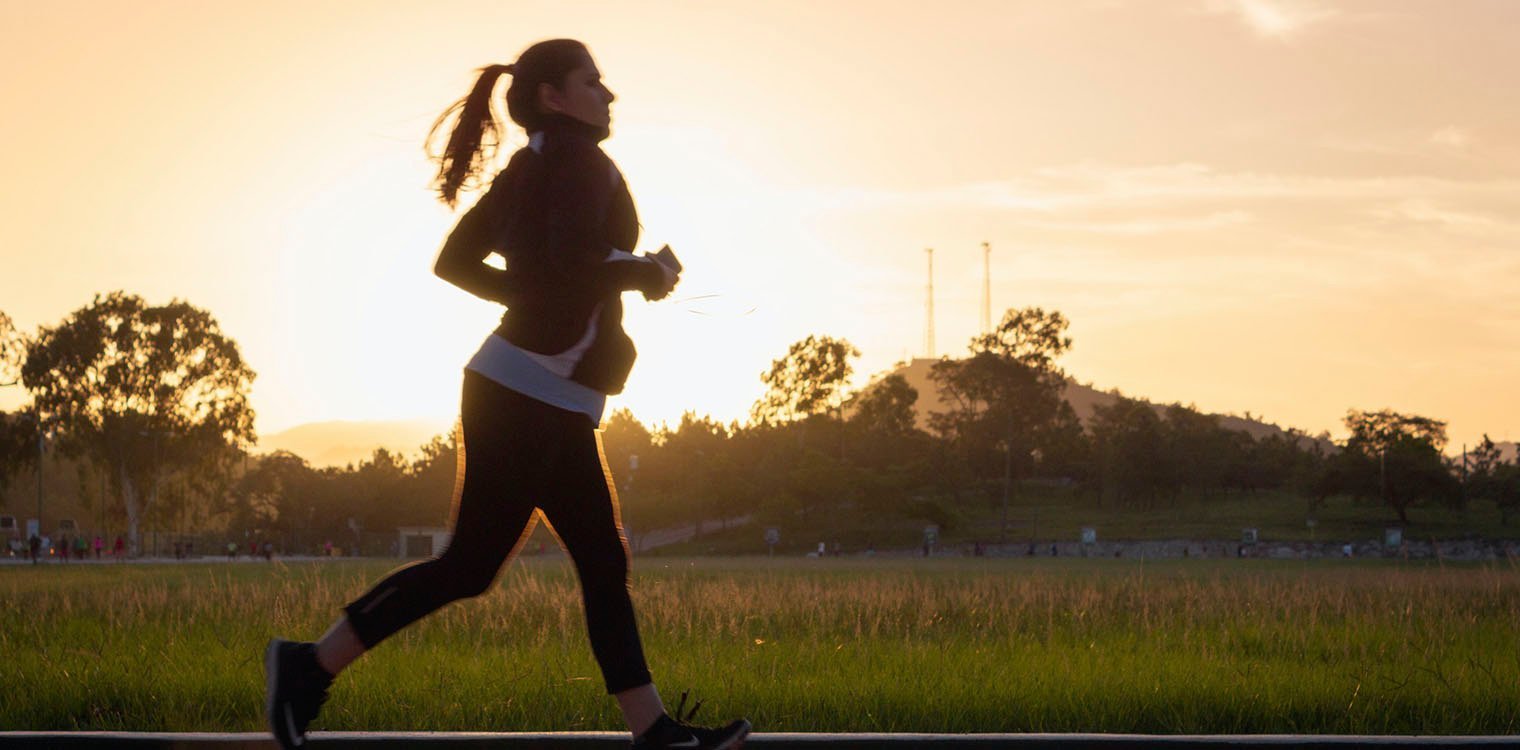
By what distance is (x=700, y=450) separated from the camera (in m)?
93.8

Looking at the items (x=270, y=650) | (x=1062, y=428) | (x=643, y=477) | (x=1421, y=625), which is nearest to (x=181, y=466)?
(x=643, y=477)

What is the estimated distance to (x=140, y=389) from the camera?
71.9 m

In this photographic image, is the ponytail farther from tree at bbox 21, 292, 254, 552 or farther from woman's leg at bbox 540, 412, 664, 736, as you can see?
tree at bbox 21, 292, 254, 552

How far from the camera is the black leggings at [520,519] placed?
3.49m

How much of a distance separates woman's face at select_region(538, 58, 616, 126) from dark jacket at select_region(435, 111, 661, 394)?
0.03m

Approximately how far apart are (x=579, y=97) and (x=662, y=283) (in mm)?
536

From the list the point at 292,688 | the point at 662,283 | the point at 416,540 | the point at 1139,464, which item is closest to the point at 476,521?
the point at 292,688

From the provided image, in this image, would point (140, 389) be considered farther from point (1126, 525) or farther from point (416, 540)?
point (1126, 525)

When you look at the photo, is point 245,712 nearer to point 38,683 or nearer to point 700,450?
point 38,683

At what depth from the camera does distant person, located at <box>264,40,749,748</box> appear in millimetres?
3502

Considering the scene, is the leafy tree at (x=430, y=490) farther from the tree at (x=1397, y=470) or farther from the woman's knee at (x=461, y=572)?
the woman's knee at (x=461, y=572)

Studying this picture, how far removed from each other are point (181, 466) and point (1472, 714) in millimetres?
72780

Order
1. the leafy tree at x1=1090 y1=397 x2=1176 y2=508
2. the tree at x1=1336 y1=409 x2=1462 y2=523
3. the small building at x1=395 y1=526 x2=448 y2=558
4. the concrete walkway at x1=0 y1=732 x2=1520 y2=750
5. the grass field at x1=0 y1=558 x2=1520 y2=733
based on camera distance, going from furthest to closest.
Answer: the leafy tree at x1=1090 y1=397 x2=1176 y2=508
the small building at x1=395 y1=526 x2=448 y2=558
the tree at x1=1336 y1=409 x2=1462 y2=523
the grass field at x1=0 y1=558 x2=1520 y2=733
the concrete walkway at x1=0 y1=732 x2=1520 y2=750

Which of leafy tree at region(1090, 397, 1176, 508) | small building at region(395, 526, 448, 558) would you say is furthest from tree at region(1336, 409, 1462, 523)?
small building at region(395, 526, 448, 558)
